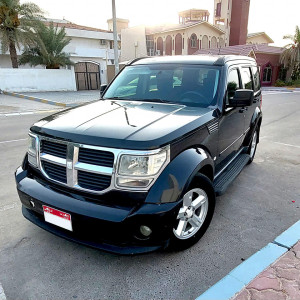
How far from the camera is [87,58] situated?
2964 centimetres

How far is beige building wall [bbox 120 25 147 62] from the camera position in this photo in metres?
34.4

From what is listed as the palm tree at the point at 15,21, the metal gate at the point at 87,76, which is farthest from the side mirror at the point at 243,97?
the metal gate at the point at 87,76

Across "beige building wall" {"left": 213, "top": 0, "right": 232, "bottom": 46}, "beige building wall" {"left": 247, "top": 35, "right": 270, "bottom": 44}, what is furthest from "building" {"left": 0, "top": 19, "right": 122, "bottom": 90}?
"beige building wall" {"left": 247, "top": 35, "right": 270, "bottom": 44}

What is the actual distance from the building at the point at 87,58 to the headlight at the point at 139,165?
89.0ft

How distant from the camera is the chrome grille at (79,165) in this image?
7.06 feet

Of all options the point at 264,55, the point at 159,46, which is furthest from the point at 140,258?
the point at 159,46

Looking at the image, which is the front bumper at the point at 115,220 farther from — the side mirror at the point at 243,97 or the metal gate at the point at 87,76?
the metal gate at the point at 87,76

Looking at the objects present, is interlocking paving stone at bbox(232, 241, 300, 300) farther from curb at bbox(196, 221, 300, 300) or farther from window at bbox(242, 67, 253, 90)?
window at bbox(242, 67, 253, 90)

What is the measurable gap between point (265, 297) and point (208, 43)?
123 ft

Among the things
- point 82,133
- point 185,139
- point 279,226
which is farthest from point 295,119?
point 82,133

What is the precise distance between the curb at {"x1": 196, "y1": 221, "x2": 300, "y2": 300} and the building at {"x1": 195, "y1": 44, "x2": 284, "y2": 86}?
28916 millimetres

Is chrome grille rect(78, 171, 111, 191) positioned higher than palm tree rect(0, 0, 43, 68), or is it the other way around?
palm tree rect(0, 0, 43, 68)

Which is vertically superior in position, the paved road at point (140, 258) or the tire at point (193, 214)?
the tire at point (193, 214)

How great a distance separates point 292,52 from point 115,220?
34.4 metres
